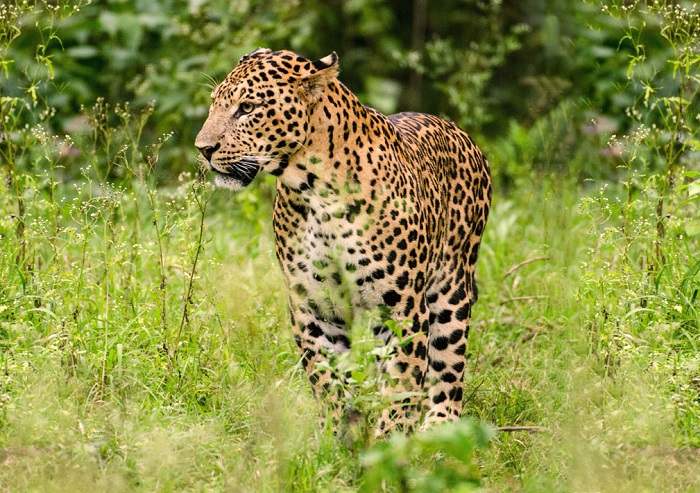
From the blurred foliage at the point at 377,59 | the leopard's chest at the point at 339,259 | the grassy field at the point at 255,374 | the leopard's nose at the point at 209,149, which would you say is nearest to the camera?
the grassy field at the point at 255,374

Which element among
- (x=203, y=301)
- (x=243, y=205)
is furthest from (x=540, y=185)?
(x=203, y=301)

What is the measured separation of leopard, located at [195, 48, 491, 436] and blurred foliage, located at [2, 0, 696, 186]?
11.9 feet

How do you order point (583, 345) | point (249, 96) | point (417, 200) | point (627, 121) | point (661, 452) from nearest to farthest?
point (661, 452), point (249, 96), point (417, 200), point (583, 345), point (627, 121)

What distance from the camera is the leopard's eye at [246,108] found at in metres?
5.08

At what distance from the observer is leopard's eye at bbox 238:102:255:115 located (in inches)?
200

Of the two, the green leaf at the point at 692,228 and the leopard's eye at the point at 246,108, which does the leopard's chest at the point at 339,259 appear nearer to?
the leopard's eye at the point at 246,108

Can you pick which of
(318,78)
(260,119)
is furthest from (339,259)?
(318,78)

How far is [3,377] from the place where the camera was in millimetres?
5180

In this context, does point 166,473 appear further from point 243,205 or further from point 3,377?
point 243,205

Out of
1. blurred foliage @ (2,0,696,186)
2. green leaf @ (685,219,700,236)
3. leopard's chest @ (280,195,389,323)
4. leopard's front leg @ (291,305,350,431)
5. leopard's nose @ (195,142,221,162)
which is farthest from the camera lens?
blurred foliage @ (2,0,696,186)

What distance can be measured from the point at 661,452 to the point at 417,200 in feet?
5.56

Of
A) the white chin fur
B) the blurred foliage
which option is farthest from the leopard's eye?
the blurred foliage

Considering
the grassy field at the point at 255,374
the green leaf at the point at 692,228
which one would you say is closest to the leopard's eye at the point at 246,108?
the grassy field at the point at 255,374

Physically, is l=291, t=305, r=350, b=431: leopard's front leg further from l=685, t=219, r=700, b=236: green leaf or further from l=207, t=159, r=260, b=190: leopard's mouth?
l=685, t=219, r=700, b=236: green leaf
